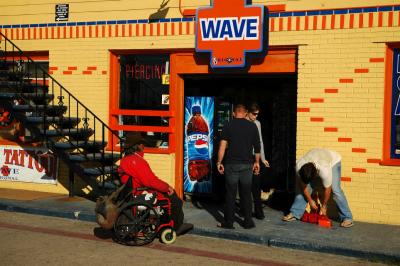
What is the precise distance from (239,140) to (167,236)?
182 centimetres

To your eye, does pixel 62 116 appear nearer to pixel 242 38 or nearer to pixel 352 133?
pixel 242 38

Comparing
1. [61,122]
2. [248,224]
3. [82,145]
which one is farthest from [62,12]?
[248,224]

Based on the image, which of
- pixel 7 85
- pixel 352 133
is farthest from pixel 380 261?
pixel 7 85

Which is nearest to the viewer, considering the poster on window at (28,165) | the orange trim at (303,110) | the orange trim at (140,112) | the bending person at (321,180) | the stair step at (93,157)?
the bending person at (321,180)

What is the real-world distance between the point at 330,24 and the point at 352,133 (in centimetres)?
185

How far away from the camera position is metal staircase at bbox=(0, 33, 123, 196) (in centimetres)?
982

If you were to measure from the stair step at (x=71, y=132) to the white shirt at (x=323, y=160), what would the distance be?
423cm

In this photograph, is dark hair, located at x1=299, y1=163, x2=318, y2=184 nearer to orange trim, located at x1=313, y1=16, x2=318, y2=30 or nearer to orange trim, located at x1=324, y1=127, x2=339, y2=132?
orange trim, located at x1=324, y1=127, x2=339, y2=132

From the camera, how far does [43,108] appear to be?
10102 mm

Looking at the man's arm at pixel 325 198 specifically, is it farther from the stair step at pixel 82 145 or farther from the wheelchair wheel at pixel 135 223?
the stair step at pixel 82 145

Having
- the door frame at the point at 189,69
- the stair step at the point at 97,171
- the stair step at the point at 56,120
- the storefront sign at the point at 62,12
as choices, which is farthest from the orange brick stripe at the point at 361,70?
the storefront sign at the point at 62,12

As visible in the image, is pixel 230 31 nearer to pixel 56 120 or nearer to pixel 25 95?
pixel 56 120

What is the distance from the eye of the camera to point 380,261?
22.5 ft

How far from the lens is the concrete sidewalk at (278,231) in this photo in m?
7.16
